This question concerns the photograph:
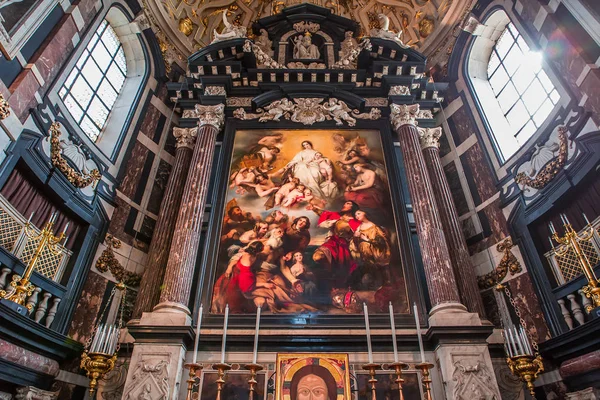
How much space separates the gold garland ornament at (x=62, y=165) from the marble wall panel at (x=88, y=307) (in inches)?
62.5

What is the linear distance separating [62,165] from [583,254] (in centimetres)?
791

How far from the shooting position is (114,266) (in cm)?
744

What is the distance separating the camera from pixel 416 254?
7.24 m

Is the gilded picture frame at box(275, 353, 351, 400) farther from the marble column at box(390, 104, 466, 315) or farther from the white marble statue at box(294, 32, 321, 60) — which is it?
the white marble statue at box(294, 32, 321, 60)

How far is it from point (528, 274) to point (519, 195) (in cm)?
148

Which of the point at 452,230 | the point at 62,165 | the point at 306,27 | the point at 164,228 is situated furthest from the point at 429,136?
the point at 62,165

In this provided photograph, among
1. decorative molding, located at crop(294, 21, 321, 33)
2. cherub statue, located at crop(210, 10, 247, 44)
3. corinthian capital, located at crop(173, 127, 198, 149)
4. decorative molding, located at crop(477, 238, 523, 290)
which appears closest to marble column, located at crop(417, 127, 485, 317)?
decorative molding, located at crop(477, 238, 523, 290)

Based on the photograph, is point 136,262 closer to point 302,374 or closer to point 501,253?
point 302,374

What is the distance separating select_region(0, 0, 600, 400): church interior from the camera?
5.62 meters

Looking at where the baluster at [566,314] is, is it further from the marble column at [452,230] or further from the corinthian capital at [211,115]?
the corinthian capital at [211,115]

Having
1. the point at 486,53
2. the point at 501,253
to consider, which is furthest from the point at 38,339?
the point at 486,53

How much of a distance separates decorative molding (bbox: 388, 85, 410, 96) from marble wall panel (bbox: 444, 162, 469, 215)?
1.96 metres

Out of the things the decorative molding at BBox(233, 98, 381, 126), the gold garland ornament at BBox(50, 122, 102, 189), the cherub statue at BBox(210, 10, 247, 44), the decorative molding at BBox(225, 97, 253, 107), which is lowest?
the gold garland ornament at BBox(50, 122, 102, 189)

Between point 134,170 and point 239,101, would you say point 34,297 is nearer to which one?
point 134,170
